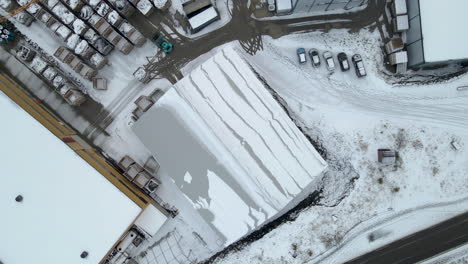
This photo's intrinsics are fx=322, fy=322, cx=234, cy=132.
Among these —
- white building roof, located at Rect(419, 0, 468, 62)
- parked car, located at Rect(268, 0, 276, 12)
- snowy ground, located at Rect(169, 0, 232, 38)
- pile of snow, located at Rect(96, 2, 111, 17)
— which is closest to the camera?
white building roof, located at Rect(419, 0, 468, 62)

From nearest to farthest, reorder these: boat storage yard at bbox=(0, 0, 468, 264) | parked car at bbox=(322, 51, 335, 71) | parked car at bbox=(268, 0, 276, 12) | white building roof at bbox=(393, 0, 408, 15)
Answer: boat storage yard at bbox=(0, 0, 468, 264) < white building roof at bbox=(393, 0, 408, 15) < parked car at bbox=(322, 51, 335, 71) < parked car at bbox=(268, 0, 276, 12)

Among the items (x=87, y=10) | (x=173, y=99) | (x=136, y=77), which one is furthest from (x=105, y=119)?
(x=87, y=10)

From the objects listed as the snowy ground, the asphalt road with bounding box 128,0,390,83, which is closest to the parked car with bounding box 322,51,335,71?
the asphalt road with bounding box 128,0,390,83

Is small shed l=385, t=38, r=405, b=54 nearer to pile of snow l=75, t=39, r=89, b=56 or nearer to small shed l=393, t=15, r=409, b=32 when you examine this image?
small shed l=393, t=15, r=409, b=32

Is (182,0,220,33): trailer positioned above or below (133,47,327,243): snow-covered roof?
above

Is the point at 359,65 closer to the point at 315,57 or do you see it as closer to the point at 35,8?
the point at 315,57

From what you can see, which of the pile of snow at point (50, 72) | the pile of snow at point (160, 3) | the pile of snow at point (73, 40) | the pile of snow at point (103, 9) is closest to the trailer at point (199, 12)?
the pile of snow at point (160, 3)
